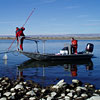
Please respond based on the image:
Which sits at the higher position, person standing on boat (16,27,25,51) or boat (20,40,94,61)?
person standing on boat (16,27,25,51)

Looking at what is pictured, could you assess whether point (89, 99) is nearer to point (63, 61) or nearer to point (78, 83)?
point (78, 83)

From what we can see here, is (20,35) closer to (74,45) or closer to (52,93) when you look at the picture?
(74,45)

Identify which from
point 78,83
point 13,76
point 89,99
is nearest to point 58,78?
point 78,83

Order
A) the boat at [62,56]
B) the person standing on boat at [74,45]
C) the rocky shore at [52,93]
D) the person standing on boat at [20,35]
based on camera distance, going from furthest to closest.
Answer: the person standing on boat at [74,45]
the boat at [62,56]
the person standing on boat at [20,35]
the rocky shore at [52,93]

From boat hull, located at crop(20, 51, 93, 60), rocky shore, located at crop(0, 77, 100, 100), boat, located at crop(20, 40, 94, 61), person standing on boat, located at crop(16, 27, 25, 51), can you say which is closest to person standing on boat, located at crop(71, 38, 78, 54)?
boat, located at crop(20, 40, 94, 61)

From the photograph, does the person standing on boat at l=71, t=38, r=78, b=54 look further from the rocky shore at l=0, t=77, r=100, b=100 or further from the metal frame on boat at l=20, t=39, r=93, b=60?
the rocky shore at l=0, t=77, r=100, b=100

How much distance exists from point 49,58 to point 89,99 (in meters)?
14.3

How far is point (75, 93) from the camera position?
1084 cm

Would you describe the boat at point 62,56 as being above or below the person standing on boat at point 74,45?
below

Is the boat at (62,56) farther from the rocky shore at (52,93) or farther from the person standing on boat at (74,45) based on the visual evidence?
the rocky shore at (52,93)

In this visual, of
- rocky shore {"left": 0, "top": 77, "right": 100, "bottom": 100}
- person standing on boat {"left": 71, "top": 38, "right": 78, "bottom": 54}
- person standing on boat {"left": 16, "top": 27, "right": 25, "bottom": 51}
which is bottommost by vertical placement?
rocky shore {"left": 0, "top": 77, "right": 100, "bottom": 100}

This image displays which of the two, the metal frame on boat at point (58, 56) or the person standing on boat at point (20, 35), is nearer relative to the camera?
the person standing on boat at point (20, 35)

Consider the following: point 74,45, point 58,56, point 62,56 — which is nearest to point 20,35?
point 58,56

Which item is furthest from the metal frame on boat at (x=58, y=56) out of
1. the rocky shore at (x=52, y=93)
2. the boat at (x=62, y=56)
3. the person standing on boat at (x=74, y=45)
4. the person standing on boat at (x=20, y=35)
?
the rocky shore at (x=52, y=93)
